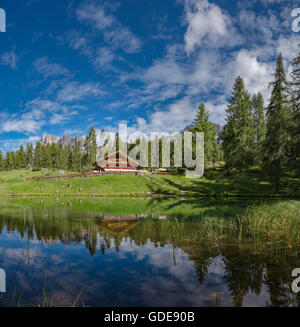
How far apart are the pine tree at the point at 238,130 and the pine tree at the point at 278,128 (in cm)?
866

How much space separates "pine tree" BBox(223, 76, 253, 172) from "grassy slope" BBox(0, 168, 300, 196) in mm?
3870

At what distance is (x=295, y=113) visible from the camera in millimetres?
27438

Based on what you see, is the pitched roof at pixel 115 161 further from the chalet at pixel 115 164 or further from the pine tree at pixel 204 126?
the pine tree at pixel 204 126

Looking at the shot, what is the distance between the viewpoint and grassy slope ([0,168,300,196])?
4072cm

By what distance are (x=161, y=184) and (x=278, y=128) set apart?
24980 mm

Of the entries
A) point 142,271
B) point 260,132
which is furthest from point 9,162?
point 142,271

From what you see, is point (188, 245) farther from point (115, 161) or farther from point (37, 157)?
point (37, 157)

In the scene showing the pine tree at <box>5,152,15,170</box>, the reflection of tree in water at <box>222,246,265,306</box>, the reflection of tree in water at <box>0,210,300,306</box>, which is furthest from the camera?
the pine tree at <box>5,152,15,170</box>

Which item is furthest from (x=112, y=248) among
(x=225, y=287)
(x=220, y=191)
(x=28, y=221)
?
(x=220, y=191)

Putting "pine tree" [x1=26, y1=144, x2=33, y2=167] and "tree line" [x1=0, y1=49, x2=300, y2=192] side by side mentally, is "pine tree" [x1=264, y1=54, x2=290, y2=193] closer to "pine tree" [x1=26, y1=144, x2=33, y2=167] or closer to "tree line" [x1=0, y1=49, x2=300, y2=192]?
"tree line" [x1=0, y1=49, x2=300, y2=192]

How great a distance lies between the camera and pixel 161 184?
50.0m

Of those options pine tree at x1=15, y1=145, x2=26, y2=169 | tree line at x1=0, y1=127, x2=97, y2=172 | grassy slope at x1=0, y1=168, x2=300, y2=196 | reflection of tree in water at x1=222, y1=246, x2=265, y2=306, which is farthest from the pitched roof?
reflection of tree in water at x1=222, y1=246, x2=265, y2=306

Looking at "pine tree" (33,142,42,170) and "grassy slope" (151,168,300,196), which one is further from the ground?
"pine tree" (33,142,42,170)

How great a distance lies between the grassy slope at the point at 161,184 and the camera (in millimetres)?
40719
